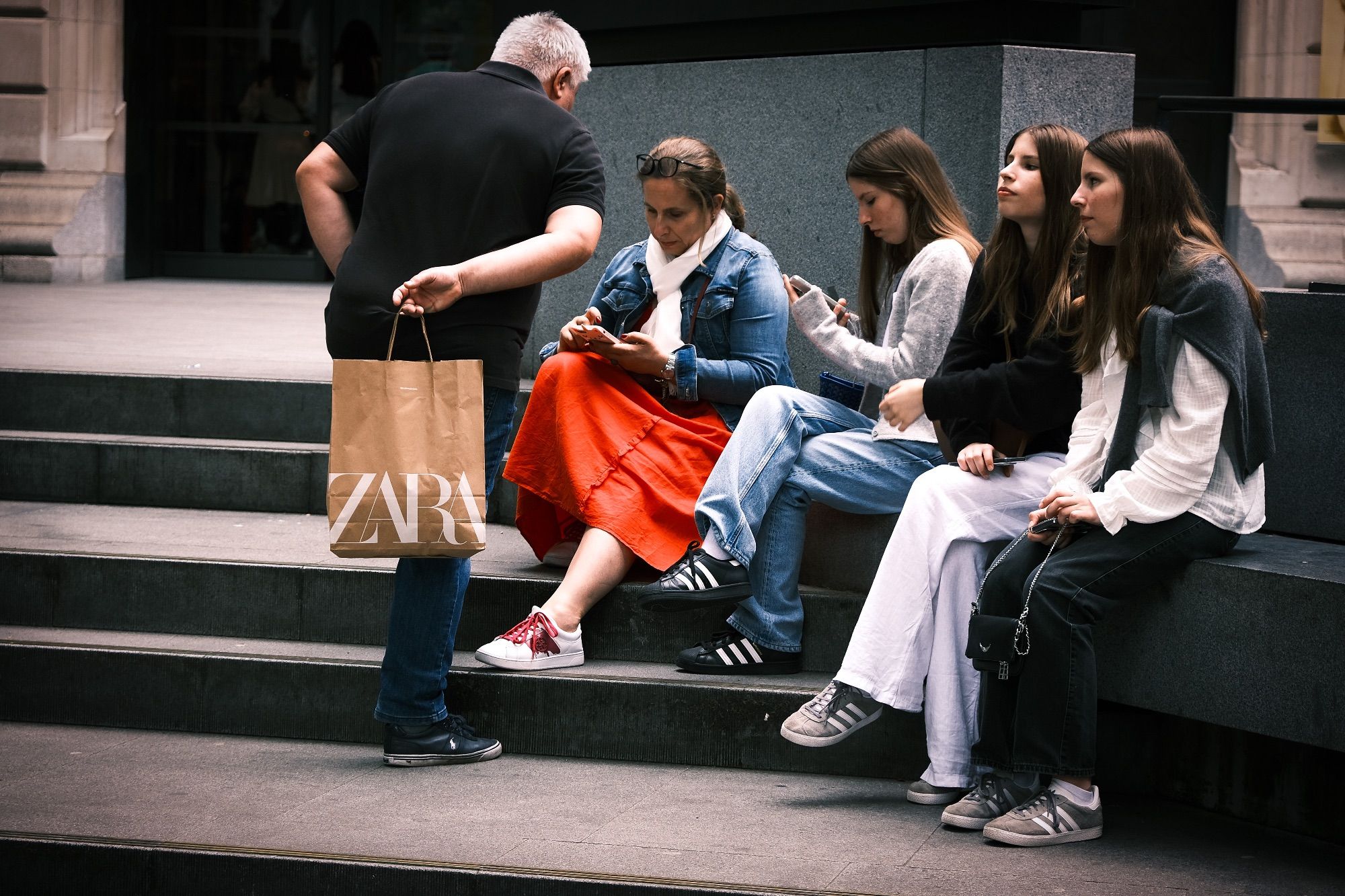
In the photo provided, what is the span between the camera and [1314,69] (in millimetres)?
10516

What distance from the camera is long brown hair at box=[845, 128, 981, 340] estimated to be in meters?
4.54

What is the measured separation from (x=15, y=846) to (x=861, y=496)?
239 cm

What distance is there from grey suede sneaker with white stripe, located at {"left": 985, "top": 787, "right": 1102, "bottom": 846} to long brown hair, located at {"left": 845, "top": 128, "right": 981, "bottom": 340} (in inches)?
62.8

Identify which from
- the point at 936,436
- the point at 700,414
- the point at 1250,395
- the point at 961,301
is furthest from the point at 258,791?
the point at 1250,395

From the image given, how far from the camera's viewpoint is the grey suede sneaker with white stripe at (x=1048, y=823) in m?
3.69

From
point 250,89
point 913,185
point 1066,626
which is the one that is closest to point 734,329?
point 913,185

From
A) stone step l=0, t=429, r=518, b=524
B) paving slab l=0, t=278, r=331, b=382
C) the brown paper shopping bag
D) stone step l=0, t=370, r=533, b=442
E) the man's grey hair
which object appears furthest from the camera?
paving slab l=0, t=278, r=331, b=382

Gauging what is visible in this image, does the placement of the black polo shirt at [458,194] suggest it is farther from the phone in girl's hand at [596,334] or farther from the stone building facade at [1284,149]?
the stone building facade at [1284,149]

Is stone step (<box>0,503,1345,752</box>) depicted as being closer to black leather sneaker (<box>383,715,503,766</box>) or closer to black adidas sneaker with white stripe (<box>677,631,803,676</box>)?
black adidas sneaker with white stripe (<box>677,631,803,676</box>)

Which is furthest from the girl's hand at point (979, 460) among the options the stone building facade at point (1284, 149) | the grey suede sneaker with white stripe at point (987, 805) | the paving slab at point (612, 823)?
the stone building facade at point (1284, 149)

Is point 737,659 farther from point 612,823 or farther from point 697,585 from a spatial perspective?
point 612,823

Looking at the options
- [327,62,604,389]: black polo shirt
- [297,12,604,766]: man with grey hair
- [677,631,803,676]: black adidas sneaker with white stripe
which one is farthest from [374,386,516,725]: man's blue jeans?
[677,631,803,676]: black adidas sneaker with white stripe

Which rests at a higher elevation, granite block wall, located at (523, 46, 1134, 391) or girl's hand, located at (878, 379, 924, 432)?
granite block wall, located at (523, 46, 1134, 391)

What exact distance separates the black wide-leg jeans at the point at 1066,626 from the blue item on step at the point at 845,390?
3.81 ft
